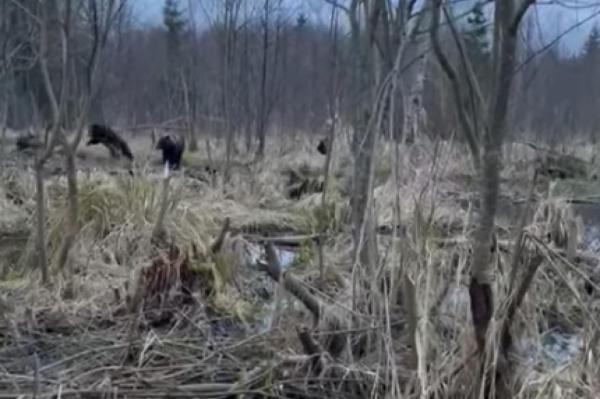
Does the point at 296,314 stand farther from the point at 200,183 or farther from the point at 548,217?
the point at 200,183

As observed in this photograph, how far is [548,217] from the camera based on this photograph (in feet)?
22.2

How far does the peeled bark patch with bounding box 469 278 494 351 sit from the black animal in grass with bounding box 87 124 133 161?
10.4 m

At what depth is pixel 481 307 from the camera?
284 centimetres

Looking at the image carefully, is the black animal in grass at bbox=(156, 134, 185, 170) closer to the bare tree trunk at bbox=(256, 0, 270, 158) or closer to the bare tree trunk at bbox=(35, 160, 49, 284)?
the bare tree trunk at bbox=(256, 0, 270, 158)

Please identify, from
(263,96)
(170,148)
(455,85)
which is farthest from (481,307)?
(263,96)

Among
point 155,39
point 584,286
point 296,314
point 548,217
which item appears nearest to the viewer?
point 296,314

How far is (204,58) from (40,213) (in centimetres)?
1575

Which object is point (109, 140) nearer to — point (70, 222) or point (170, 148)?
point (170, 148)

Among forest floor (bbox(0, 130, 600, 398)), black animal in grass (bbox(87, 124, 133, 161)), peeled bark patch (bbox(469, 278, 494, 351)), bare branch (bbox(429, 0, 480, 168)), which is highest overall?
bare branch (bbox(429, 0, 480, 168))

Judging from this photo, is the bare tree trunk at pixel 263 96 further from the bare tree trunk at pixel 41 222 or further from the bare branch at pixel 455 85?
the bare branch at pixel 455 85

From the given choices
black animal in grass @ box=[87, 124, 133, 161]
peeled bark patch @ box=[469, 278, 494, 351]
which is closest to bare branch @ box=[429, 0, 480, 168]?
peeled bark patch @ box=[469, 278, 494, 351]

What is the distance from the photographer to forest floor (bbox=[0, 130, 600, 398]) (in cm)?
306

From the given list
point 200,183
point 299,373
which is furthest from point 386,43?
point 200,183

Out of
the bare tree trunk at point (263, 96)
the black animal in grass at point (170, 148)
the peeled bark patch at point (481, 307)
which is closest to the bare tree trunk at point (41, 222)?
the peeled bark patch at point (481, 307)
